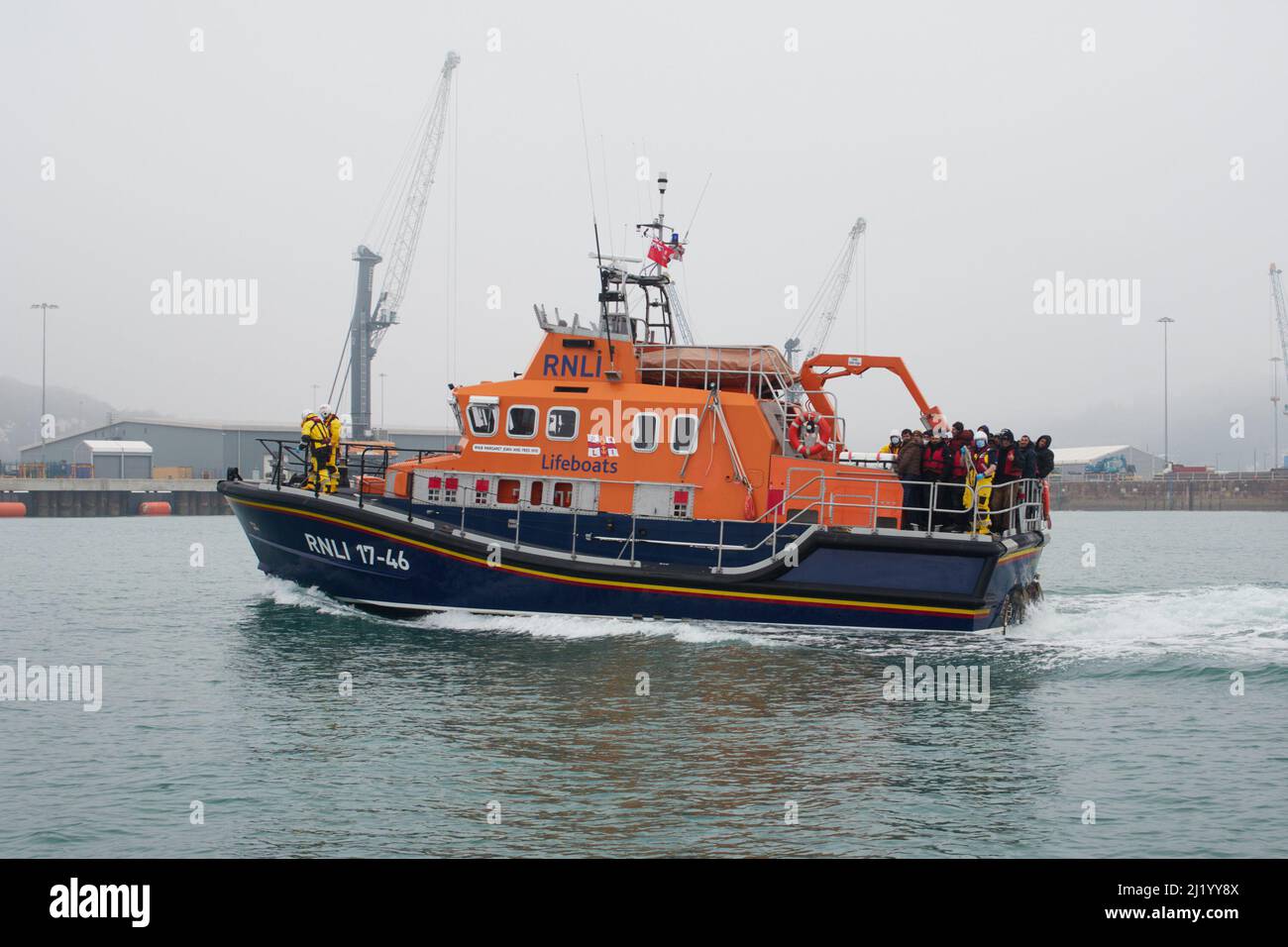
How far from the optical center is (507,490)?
15766 millimetres

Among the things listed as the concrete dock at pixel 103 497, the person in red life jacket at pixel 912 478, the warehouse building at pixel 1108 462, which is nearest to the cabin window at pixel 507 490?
the person in red life jacket at pixel 912 478

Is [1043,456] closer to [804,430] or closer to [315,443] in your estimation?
[804,430]

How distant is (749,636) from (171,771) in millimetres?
7459

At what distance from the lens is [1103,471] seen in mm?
114500

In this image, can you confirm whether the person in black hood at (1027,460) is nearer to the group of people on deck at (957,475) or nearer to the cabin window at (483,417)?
the group of people on deck at (957,475)

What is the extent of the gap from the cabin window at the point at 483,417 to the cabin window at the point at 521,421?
23 centimetres

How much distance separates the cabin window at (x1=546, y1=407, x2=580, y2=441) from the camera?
1535 centimetres

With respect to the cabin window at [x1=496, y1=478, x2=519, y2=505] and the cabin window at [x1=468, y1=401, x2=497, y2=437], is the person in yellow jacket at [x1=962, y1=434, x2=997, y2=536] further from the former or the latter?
the cabin window at [x1=468, y1=401, x2=497, y2=437]

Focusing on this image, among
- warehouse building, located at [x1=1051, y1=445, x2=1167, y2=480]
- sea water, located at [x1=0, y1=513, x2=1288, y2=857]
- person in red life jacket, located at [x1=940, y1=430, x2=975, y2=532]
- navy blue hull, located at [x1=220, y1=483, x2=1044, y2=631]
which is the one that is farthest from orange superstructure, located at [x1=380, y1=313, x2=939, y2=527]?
warehouse building, located at [x1=1051, y1=445, x2=1167, y2=480]

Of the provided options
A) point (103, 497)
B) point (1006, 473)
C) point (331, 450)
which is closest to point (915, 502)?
point (1006, 473)

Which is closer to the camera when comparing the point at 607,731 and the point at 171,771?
the point at 171,771

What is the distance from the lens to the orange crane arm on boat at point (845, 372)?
16.4 meters
